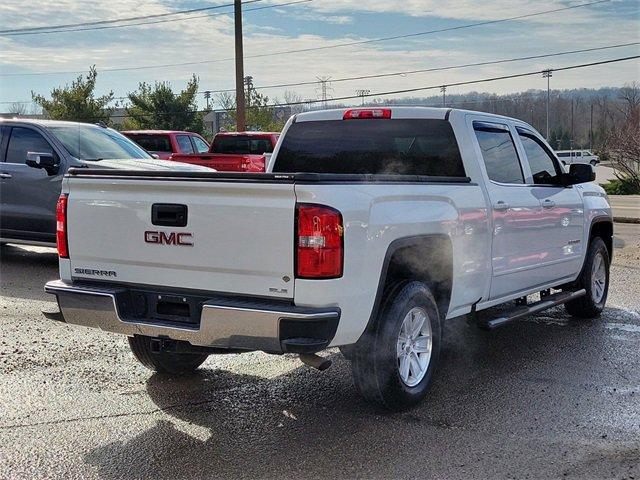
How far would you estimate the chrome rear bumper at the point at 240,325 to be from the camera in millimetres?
4047

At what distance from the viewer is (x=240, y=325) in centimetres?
413

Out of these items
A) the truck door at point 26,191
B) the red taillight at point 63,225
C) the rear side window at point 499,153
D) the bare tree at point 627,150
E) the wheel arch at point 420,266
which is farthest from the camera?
the bare tree at point 627,150

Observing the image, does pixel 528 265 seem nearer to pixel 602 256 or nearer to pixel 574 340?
pixel 574 340

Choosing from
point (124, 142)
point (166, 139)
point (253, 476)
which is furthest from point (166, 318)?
point (166, 139)

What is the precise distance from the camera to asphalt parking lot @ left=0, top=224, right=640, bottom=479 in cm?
405

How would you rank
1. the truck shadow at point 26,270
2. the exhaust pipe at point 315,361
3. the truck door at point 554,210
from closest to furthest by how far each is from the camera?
the exhaust pipe at point 315,361, the truck door at point 554,210, the truck shadow at point 26,270

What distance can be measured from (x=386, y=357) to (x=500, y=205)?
71.9 inches

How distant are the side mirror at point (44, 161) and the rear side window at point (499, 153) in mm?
5852

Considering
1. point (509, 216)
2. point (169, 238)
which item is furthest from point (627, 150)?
point (169, 238)

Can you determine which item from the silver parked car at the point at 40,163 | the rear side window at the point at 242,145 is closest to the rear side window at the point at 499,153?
the silver parked car at the point at 40,163

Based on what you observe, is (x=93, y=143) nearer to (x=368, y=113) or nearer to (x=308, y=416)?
(x=368, y=113)

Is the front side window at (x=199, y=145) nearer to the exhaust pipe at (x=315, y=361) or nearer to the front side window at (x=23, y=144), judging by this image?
the front side window at (x=23, y=144)

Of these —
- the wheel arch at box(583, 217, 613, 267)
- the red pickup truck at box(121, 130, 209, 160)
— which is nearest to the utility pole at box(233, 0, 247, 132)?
the red pickup truck at box(121, 130, 209, 160)

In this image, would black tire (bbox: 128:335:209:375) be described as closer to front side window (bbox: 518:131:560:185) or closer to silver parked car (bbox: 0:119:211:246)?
front side window (bbox: 518:131:560:185)
